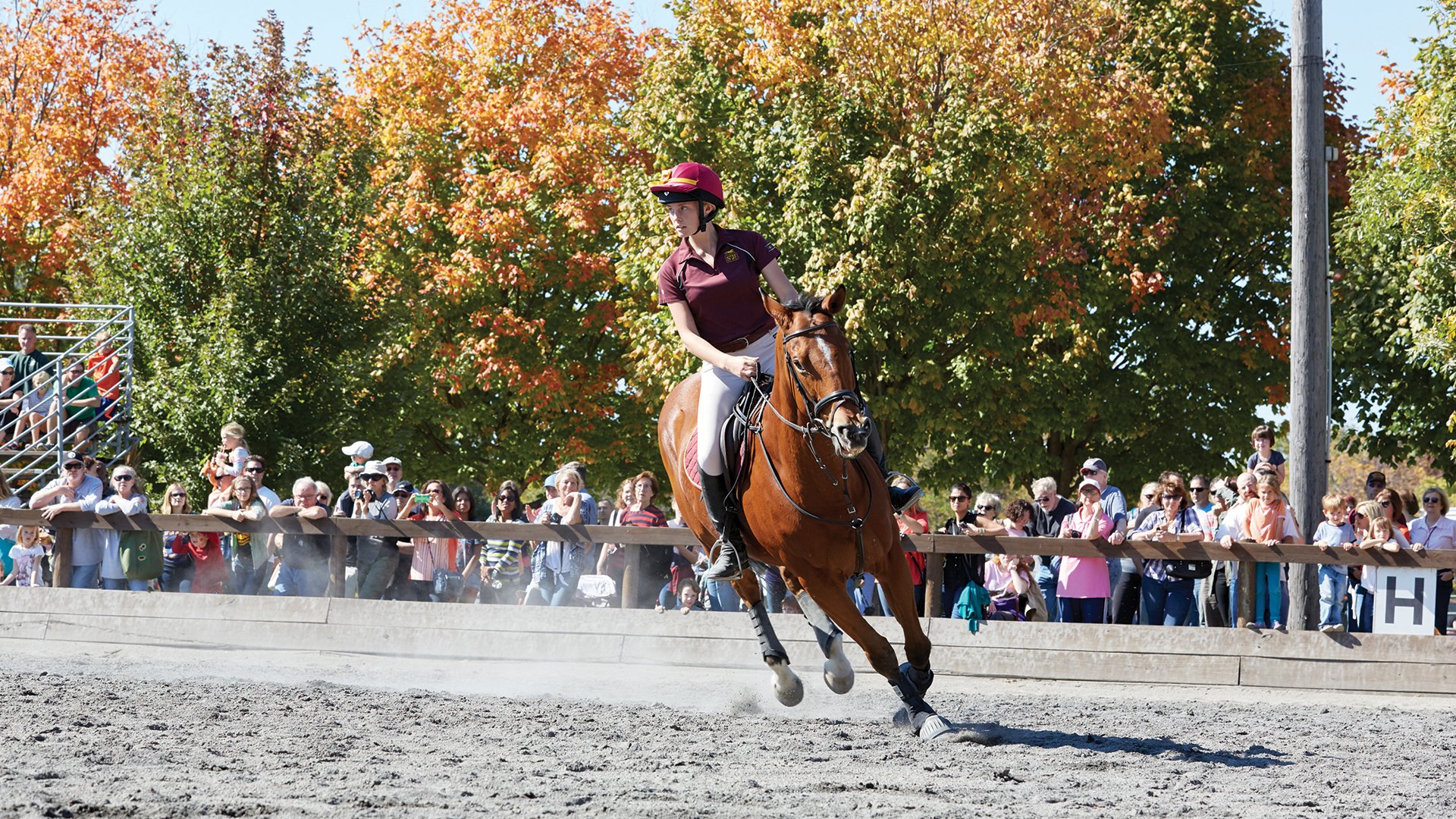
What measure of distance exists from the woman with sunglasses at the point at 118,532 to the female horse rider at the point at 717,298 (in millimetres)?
6833

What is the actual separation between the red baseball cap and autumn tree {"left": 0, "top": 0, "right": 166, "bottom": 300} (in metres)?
21.6

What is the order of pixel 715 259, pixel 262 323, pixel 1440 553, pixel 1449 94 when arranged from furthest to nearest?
1. pixel 1449 94
2. pixel 262 323
3. pixel 1440 553
4. pixel 715 259

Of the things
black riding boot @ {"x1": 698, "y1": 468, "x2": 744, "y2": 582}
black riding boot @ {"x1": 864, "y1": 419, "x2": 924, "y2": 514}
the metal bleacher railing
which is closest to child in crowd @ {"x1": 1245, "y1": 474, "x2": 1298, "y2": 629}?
black riding boot @ {"x1": 864, "y1": 419, "x2": 924, "y2": 514}

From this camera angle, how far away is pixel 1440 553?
416 inches

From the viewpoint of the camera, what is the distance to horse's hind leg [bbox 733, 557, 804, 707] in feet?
27.9

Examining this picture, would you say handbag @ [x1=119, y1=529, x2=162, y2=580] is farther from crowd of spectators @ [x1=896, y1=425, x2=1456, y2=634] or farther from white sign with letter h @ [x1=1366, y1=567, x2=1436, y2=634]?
white sign with letter h @ [x1=1366, y1=567, x2=1436, y2=634]

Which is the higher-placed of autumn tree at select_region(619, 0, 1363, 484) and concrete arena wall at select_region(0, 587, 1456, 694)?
autumn tree at select_region(619, 0, 1363, 484)

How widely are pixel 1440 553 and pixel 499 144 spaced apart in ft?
68.7

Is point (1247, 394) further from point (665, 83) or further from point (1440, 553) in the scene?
point (1440, 553)

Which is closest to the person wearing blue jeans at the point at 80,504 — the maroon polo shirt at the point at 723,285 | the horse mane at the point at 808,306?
the maroon polo shirt at the point at 723,285

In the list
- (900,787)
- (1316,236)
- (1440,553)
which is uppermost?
(1316,236)

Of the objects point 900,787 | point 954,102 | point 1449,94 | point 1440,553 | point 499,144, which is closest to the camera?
point 900,787

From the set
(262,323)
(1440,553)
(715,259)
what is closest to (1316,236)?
(1440,553)

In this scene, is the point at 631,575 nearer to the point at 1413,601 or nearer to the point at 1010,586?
the point at 1010,586
